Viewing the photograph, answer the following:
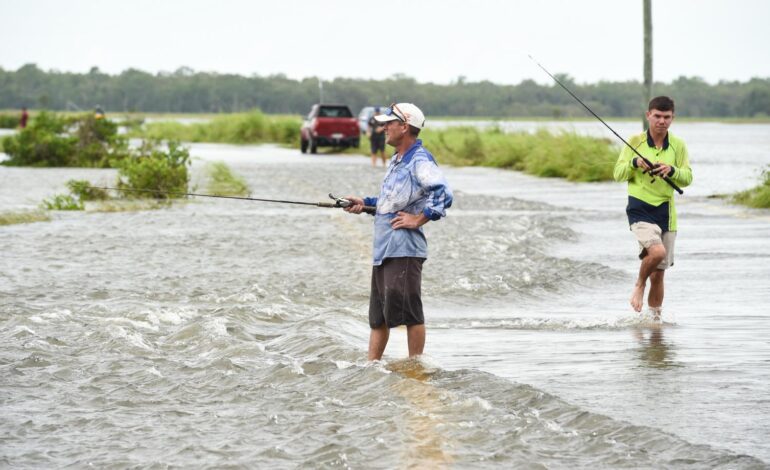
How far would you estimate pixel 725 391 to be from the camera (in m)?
7.47

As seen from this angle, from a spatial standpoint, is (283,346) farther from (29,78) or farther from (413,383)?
(29,78)

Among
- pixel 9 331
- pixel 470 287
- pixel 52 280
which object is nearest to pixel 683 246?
pixel 470 287

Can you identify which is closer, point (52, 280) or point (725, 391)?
point (725, 391)

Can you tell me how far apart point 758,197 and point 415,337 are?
1446 cm

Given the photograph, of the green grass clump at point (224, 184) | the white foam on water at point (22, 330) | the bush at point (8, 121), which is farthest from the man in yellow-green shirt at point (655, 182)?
the bush at point (8, 121)

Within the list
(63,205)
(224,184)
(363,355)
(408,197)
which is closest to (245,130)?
(224,184)

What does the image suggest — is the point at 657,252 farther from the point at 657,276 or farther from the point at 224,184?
the point at 224,184

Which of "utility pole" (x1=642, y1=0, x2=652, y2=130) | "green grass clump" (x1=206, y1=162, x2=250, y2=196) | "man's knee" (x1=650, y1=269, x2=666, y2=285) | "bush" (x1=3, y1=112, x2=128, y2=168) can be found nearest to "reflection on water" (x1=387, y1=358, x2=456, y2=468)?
"man's knee" (x1=650, y1=269, x2=666, y2=285)

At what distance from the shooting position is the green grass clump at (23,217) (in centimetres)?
1984

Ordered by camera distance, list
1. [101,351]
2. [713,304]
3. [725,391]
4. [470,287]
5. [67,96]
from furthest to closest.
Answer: [67,96], [470,287], [713,304], [101,351], [725,391]

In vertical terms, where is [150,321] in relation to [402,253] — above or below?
below

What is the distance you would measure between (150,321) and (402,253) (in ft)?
11.2

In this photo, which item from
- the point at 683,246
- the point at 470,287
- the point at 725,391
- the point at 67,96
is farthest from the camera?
the point at 67,96

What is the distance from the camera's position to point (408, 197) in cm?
784
